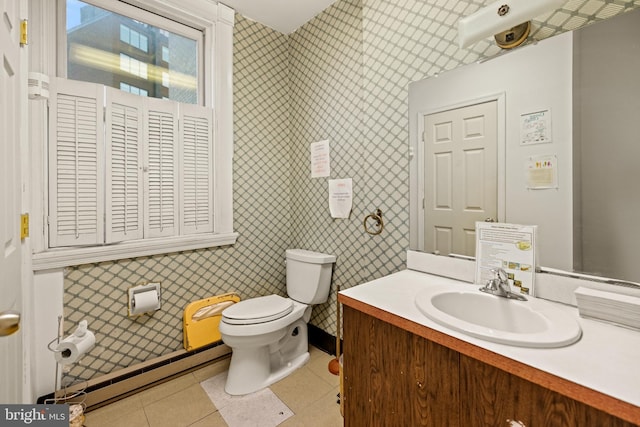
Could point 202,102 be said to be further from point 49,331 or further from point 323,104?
point 49,331

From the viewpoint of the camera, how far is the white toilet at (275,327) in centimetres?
171

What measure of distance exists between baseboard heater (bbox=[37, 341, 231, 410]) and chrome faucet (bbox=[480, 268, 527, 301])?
184 cm

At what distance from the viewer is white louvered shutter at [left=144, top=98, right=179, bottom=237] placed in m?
1.80

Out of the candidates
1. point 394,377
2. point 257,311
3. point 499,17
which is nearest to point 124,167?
point 257,311

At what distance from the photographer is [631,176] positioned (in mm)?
967

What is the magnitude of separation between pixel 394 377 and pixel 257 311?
1.05 metres

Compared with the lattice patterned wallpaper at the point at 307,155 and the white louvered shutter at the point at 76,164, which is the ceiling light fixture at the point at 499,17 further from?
the white louvered shutter at the point at 76,164

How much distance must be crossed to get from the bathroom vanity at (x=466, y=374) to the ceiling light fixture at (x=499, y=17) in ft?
3.68

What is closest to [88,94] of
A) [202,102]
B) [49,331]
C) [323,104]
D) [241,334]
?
[202,102]

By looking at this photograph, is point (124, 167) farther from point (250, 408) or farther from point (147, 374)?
point (250, 408)

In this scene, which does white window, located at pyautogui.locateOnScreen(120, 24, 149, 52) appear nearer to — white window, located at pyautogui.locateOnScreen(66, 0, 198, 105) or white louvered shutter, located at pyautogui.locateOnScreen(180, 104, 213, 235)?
white window, located at pyautogui.locateOnScreen(66, 0, 198, 105)

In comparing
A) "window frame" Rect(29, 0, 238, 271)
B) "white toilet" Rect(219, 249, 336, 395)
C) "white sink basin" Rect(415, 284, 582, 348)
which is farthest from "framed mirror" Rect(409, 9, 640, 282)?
"window frame" Rect(29, 0, 238, 271)

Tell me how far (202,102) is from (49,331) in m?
1.70

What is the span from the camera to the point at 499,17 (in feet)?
3.76
